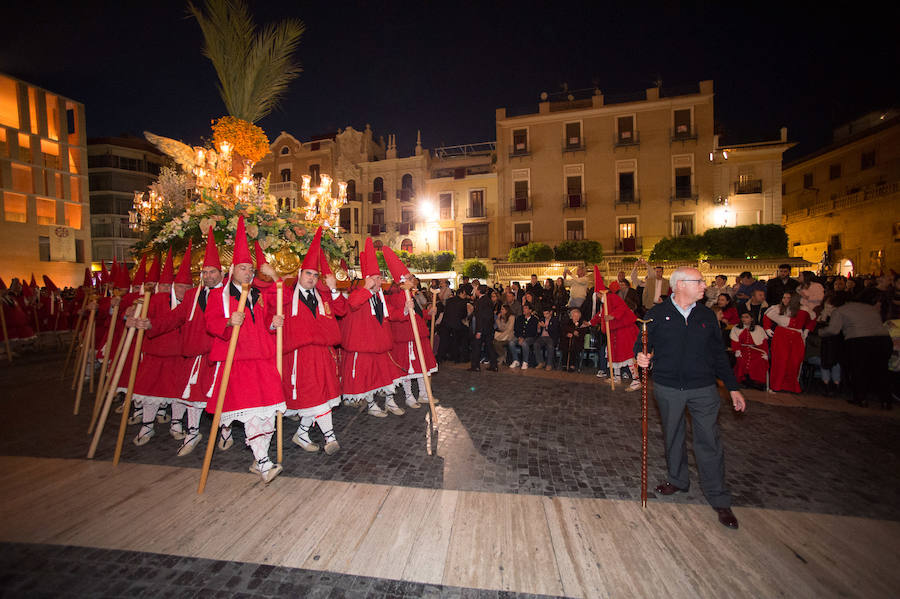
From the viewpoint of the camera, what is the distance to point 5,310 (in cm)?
1121

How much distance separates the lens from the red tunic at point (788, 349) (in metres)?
7.35

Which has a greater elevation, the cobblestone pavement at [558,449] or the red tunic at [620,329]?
the red tunic at [620,329]

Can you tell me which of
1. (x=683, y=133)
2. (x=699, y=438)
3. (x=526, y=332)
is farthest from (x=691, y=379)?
(x=683, y=133)

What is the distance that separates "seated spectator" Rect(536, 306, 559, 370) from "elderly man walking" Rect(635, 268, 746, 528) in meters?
5.94

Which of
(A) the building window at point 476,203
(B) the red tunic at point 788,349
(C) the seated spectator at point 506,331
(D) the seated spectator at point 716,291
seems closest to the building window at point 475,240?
(A) the building window at point 476,203

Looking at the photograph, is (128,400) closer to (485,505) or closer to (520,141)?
(485,505)

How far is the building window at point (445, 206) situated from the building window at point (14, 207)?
2950 cm

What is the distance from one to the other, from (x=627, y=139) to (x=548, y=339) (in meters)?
22.8

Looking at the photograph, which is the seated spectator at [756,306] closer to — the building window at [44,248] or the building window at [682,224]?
the building window at [682,224]

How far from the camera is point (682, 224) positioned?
26453mm

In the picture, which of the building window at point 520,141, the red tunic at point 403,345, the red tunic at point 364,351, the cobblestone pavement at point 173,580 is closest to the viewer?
the cobblestone pavement at point 173,580

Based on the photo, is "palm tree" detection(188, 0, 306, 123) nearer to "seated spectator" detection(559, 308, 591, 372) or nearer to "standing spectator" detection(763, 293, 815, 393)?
"seated spectator" detection(559, 308, 591, 372)

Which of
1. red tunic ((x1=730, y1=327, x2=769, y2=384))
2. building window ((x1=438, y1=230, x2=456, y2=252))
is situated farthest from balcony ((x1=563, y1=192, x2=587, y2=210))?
red tunic ((x1=730, y1=327, x2=769, y2=384))

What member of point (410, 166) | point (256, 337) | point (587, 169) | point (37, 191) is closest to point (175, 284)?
point (256, 337)
